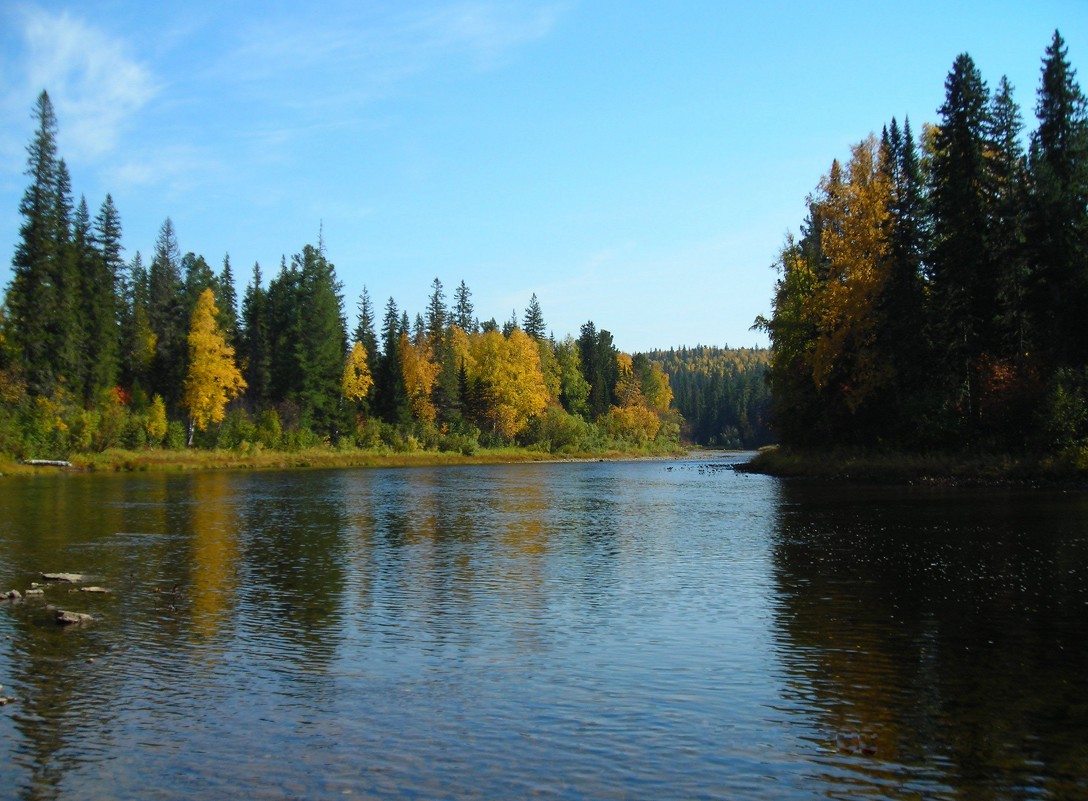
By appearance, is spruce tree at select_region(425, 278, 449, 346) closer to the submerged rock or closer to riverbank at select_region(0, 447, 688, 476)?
riverbank at select_region(0, 447, 688, 476)

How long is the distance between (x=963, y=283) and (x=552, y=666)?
4480 cm

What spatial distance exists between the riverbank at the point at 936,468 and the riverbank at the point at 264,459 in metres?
45.6

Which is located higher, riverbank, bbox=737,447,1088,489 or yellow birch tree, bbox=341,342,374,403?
yellow birch tree, bbox=341,342,374,403

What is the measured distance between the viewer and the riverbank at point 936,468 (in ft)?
143

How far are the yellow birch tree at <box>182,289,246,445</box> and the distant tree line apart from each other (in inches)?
5.4

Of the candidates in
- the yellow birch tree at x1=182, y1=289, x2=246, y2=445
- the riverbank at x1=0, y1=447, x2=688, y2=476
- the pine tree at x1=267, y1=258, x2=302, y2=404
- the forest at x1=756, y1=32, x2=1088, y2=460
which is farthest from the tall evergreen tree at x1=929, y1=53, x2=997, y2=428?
the pine tree at x1=267, y1=258, x2=302, y2=404

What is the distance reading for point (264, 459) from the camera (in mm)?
81938

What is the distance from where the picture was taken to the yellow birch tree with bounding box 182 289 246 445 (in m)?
80.4

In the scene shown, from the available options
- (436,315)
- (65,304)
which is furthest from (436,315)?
(65,304)

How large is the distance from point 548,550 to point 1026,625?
45.5 ft

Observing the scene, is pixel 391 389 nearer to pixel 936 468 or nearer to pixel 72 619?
pixel 936 468

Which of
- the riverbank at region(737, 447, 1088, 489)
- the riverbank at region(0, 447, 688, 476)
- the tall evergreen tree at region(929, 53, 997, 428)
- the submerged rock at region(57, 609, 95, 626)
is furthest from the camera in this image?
the riverbank at region(0, 447, 688, 476)

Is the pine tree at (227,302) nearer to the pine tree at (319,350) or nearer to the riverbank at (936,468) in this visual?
the pine tree at (319,350)

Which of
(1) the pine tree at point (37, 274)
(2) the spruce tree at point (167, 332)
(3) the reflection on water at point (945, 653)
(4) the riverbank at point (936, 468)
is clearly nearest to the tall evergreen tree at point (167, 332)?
(2) the spruce tree at point (167, 332)
